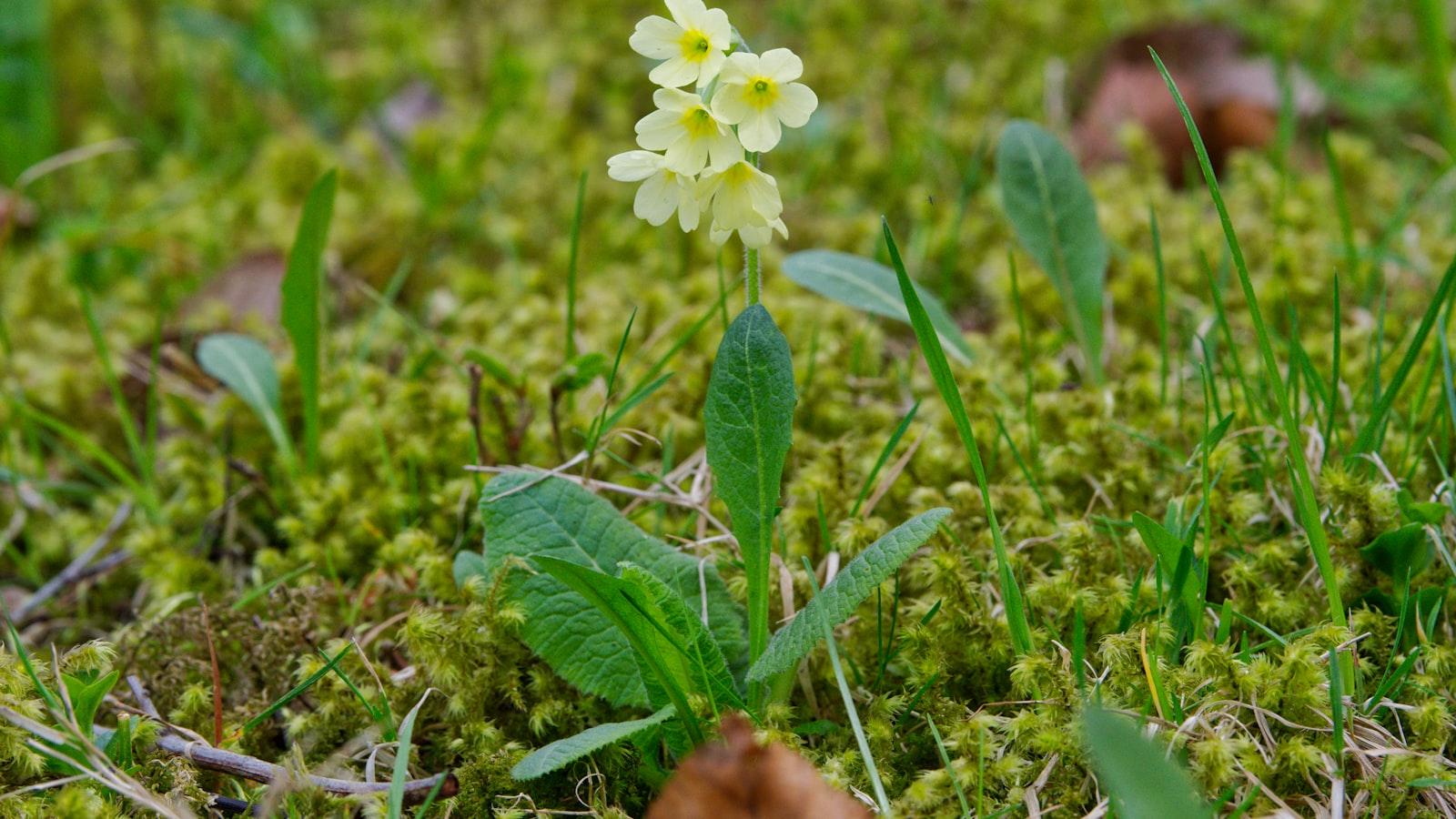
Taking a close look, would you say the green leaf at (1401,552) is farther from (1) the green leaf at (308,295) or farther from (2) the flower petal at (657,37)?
(1) the green leaf at (308,295)

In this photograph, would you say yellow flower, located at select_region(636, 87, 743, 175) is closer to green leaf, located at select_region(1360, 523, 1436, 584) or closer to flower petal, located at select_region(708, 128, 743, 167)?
flower petal, located at select_region(708, 128, 743, 167)

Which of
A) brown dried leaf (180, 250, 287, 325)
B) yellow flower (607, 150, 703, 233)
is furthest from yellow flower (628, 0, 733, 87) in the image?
brown dried leaf (180, 250, 287, 325)

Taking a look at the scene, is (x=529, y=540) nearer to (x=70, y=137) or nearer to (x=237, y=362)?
(x=237, y=362)

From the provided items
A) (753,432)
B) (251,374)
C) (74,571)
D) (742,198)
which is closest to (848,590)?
(753,432)

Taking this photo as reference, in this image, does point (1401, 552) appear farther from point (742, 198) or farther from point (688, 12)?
point (688, 12)

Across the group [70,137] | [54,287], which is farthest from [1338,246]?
[70,137]

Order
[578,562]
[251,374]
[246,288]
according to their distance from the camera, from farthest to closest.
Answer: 1. [246,288]
2. [251,374]
3. [578,562]
